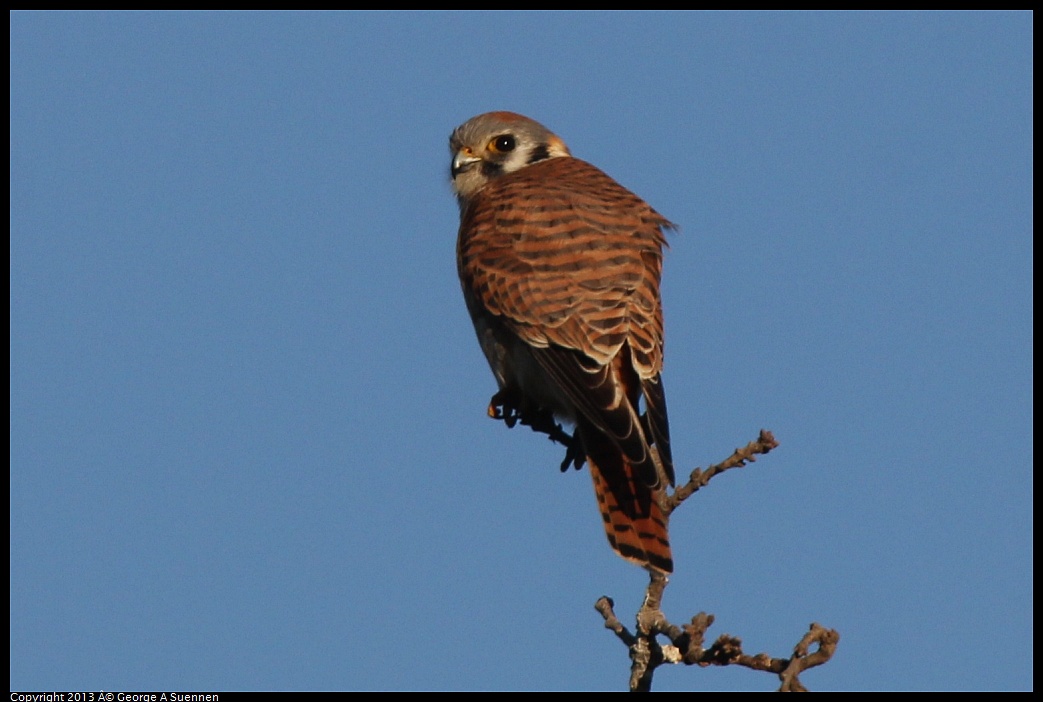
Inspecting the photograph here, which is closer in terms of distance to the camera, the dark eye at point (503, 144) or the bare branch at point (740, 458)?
the bare branch at point (740, 458)

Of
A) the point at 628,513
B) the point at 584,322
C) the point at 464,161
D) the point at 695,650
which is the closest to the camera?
the point at 695,650

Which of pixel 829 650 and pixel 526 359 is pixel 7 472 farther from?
pixel 829 650

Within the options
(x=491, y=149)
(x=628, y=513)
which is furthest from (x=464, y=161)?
(x=628, y=513)

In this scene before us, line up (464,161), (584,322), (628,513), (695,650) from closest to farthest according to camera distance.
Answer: (695,650) < (628,513) < (584,322) < (464,161)

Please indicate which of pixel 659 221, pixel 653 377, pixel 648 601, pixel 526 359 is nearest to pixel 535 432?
pixel 526 359

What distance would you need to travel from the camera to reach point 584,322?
168 inches

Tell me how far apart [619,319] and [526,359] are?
15.3 inches

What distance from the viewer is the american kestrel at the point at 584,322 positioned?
3952mm

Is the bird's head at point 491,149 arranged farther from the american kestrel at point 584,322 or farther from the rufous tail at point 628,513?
the rufous tail at point 628,513

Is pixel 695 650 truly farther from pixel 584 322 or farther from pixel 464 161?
pixel 464 161

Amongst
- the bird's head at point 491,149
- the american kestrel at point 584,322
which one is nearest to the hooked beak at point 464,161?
the bird's head at point 491,149

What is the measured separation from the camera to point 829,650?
2.83m

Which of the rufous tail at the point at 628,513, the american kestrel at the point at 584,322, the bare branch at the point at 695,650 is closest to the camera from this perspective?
the bare branch at the point at 695,650

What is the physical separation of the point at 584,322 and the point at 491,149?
165cm
